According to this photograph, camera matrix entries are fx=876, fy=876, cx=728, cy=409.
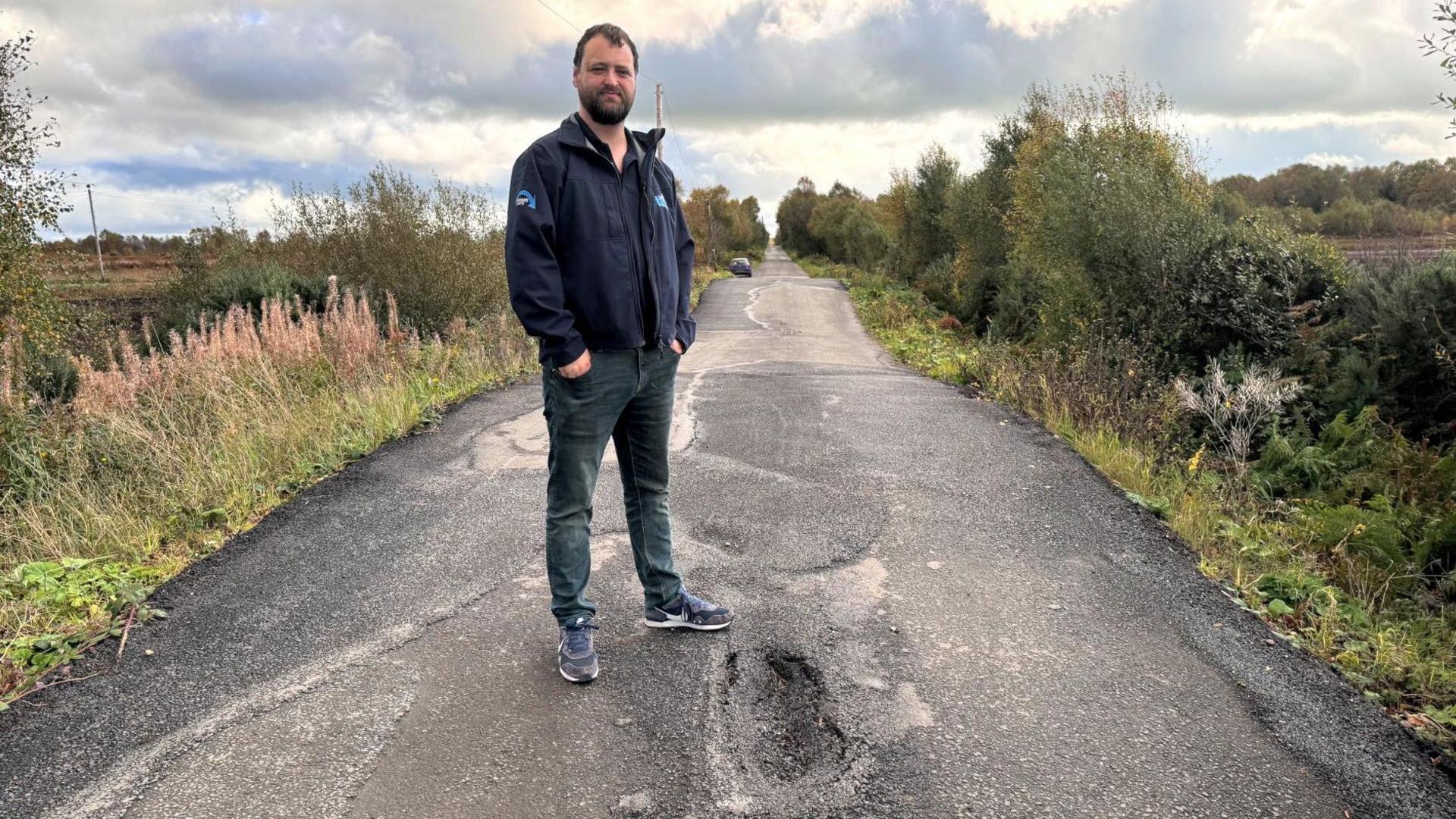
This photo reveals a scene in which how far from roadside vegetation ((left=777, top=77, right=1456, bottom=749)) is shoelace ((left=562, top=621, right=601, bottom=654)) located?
290 centimetres

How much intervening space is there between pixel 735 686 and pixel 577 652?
59cm

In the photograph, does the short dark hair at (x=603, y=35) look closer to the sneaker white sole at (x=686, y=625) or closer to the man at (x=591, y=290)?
the man at (x=591, y=290)

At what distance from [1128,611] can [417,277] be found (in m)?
A: 15.3

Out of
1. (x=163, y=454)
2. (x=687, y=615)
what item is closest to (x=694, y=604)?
(x=687, y=615)

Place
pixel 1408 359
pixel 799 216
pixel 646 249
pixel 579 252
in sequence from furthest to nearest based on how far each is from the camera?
pixel 799 216, pixel 1408 359, pixel 646 249, pixel 579 252

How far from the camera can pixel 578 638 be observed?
3.23 m

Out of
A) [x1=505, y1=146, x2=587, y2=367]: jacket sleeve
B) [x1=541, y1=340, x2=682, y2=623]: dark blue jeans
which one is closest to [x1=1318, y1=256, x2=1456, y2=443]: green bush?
[x1=541, y1=340, x2=682, y2=623]: dark blue jeans

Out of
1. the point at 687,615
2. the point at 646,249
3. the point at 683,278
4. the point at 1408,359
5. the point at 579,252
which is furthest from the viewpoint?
the point at 1408,359

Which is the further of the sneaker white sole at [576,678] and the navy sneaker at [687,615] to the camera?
the navy sneaker at [687,615]

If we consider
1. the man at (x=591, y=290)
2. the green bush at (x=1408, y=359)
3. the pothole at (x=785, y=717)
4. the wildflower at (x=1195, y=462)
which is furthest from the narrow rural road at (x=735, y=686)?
the green bush at (x=1408, y=359)

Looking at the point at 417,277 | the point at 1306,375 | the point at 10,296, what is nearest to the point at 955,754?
the point at 1306,375

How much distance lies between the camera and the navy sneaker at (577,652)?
10.3 ft

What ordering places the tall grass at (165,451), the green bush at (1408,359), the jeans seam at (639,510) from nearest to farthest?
the jeans seam at (639,510) < the tall grass at (165,451) < the green bush at (1408,359)

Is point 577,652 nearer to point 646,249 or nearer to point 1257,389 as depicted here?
point 646,249
